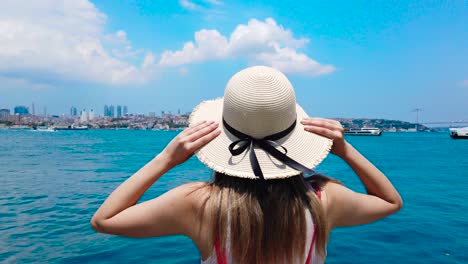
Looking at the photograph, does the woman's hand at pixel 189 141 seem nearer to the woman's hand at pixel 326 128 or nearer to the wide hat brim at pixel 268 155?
the wide hat brim at pixel 268 155

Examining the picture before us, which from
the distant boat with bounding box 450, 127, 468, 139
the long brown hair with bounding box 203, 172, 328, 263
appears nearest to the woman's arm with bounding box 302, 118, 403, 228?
the long brown hair with bounding box 203, 172, 328, 263

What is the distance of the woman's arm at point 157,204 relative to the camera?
1365 mm

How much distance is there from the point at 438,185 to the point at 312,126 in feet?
74.0

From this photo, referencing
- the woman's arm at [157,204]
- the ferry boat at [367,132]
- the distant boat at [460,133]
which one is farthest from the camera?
the ferry boat at [367,132]

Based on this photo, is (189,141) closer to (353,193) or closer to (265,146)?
(265,146)

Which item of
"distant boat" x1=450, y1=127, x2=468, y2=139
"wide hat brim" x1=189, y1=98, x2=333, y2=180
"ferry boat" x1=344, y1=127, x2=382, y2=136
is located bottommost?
"ferry boat" x1=344, y1=127, x2=382, y2=136

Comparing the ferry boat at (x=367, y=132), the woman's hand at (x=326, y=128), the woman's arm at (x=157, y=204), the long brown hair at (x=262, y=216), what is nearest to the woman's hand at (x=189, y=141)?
the woman's arm at (x=157, y=204)

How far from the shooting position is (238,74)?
146 cm

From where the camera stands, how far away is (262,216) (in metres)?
1.41

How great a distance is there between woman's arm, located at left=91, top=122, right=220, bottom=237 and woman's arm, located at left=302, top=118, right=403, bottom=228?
53 cm

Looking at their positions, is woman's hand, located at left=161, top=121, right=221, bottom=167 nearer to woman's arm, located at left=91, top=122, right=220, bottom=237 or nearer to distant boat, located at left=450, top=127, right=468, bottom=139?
woman's arm, located at left=91, top=122, right=220, bottom=237

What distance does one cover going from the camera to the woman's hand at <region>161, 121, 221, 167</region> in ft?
4.60

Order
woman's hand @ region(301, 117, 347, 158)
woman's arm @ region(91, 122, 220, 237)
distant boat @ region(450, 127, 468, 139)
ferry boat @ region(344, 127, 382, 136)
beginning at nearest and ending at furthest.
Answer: woman's arm @ region(91, 122, 220, 237) < woman's hand @ region(301, 117, 347, 158) < distant boat @ region(450, 127, 468, 139) < ferry boat @ region(344, 127, 382, 136)

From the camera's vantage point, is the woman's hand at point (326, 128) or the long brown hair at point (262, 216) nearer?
the long brown hair at point (262, 216)
